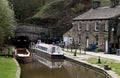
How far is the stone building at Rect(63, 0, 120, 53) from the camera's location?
196 feet

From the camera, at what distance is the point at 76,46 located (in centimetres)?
6881

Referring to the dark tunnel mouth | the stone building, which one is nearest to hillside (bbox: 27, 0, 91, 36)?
the dark tunnel mouth

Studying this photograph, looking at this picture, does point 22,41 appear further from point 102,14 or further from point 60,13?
point 102,14

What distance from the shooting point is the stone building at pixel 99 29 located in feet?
196

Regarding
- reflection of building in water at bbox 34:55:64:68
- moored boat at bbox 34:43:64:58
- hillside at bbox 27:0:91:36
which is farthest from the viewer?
hillside at bbox 27:0:91:36

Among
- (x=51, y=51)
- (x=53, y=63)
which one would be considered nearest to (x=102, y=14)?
(x=51, y=51)

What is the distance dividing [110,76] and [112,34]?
25989 millimetres

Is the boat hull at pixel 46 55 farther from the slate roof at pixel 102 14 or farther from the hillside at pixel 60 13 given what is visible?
the hillside at pixel 60 13

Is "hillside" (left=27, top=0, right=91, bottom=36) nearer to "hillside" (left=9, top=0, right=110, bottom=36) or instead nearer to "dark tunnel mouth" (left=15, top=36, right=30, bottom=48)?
"hillside" (left=9, top=0, right=110, bottom=36)

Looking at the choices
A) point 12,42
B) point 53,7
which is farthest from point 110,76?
point 53,7

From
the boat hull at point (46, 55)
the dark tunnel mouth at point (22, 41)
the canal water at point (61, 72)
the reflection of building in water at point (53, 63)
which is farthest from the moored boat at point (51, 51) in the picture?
the dark tunnel mouth at point (22, 41)

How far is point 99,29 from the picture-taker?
63.0 meters

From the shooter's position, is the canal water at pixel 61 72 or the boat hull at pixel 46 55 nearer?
the canal water at pixel 61 72

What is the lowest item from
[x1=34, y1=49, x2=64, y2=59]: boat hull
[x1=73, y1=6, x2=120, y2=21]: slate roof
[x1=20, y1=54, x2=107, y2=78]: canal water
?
[x1=20, y1=54, x2=107, y2=78]: canal water
